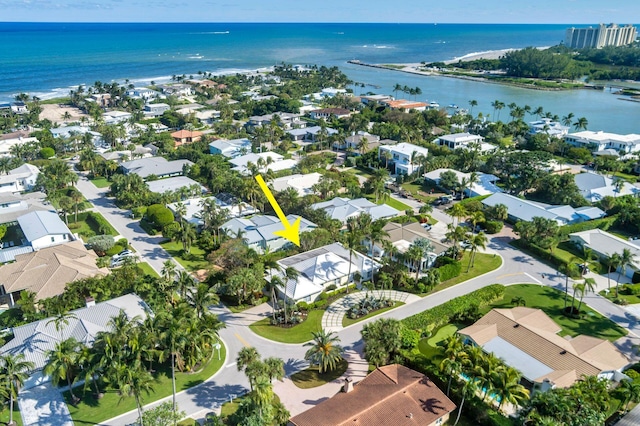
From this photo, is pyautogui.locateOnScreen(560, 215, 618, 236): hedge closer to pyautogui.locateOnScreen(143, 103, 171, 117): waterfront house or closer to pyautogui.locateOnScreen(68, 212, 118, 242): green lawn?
pyautogui.locateOnScreen(68, 212, 118, 242): green lawn

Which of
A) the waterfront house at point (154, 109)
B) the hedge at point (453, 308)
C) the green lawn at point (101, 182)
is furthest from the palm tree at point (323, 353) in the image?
the waterfront house at point (154, 109)

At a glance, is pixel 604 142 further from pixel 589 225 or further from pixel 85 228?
pixel 85 228

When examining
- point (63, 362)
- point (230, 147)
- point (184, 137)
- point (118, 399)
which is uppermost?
point (184, 137)

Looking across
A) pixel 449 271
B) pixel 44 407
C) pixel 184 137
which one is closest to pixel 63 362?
pixel 44 407

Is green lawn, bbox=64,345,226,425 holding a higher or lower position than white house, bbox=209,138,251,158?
lower

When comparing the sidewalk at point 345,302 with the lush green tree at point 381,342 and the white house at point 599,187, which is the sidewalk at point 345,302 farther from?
the white house at point 599,187

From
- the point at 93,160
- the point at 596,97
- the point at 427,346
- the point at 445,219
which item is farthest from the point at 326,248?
the point at 596,97

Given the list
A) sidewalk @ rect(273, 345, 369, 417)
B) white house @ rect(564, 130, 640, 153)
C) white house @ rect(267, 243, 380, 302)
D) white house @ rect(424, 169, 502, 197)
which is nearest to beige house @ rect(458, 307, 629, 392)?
sidewalk @ rect(273, 345, 369, 417)
